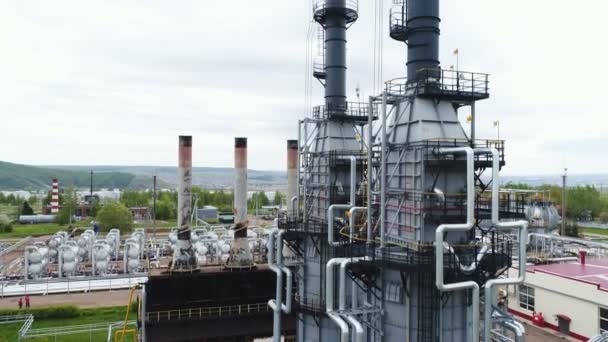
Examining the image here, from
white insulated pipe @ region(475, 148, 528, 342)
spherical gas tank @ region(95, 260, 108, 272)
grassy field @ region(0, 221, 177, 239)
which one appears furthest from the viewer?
grassy field @ region(0, 221, 177, 239)

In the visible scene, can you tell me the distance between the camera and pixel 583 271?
29.8 m

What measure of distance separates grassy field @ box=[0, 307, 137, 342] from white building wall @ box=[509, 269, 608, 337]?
26352 millimetres

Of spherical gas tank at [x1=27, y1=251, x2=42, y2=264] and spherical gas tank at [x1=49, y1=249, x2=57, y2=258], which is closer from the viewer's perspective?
spherical gas tank at [x1=27, y1=251, x2=42, y2=264]

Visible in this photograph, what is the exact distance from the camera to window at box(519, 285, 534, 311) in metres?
30.2

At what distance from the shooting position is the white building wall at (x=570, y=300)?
25250 millimetres

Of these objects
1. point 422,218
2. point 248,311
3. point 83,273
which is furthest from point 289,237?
point 83,273

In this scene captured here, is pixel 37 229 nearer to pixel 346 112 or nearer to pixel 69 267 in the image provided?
pixel 69 267

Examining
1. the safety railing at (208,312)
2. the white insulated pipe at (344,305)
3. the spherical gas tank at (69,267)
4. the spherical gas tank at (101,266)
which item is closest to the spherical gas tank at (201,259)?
the safety railing at (208,312)

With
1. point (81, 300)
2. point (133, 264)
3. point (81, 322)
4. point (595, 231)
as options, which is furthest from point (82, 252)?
point (595, 231)

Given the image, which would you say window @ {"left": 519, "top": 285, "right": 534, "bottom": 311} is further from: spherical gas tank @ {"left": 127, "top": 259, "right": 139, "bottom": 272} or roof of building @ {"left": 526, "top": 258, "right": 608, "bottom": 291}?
spherical gas tank @ {"left": 127, "top": 259, "right": 139, "bottom": 272}

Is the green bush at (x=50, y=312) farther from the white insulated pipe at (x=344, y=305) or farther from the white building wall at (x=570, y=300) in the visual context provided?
the white building wall at (x=570, y=300)

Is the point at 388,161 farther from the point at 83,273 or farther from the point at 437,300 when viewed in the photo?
the point at 83,273

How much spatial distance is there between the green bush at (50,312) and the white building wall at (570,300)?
3139 centimetres

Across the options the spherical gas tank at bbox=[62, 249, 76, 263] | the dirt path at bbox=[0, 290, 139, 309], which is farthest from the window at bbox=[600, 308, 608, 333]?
the spherical gas tank at bbox=[62, 249, 76, 263]
